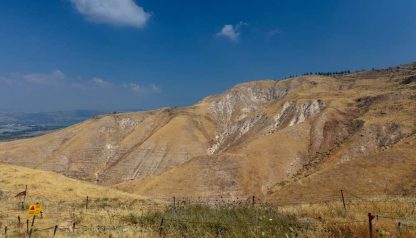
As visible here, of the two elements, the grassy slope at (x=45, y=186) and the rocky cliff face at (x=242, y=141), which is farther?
the rocky cliff face at (x=242, y=141)

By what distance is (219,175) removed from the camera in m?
67.2

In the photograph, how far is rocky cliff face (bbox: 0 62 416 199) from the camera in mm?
65438

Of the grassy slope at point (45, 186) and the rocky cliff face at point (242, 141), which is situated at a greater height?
the rocky cliff face at point (242, 141)

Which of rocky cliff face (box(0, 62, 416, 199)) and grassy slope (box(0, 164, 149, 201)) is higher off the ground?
rocky cliff face (box(0, 62, 416, 199))

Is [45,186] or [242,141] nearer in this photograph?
[45,186]

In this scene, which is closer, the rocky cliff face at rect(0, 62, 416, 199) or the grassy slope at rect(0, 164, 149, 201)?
the grassy slope at rect(0, 164, 149, 201)

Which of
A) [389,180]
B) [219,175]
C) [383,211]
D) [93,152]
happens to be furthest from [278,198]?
[93,152]

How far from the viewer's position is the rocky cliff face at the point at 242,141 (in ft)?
215

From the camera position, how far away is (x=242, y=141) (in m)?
98.9

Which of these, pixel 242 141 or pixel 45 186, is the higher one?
pixel 242 141

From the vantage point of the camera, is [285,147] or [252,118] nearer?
[285,147]

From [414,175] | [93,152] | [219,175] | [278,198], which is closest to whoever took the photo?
[414,175]

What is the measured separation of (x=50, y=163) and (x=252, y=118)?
53381 mm

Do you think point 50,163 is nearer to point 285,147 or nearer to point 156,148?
point 156,148
